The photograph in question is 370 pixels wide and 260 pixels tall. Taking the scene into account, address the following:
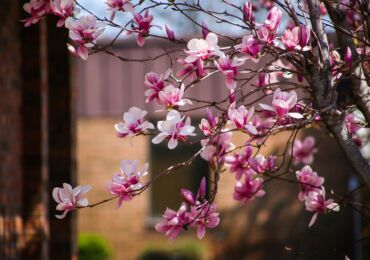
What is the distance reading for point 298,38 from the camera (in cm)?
303

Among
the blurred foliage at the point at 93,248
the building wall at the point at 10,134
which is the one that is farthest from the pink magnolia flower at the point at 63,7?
the blurred foliage at the point at 93,248

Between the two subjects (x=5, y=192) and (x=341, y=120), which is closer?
(x=341, y=120)

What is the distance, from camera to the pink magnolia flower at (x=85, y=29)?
10.5 ft

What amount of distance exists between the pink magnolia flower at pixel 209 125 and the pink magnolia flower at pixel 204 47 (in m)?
0.27

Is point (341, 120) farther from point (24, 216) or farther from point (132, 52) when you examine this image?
point (132, 52)

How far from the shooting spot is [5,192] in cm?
506

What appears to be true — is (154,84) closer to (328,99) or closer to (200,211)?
(200,211)

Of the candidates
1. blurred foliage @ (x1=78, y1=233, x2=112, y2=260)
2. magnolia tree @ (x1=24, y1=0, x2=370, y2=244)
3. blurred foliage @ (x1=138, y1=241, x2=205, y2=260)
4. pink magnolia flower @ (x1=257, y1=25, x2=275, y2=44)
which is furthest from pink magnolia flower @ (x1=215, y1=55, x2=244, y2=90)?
blurred foliage @ (x1=78, y1=233, x2=112, y2=260)

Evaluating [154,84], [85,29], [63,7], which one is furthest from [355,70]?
[63,7]

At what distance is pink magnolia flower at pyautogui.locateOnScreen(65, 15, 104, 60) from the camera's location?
319 cm

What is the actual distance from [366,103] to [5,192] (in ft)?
8.34

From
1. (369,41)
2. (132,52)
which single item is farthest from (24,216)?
(132,52)

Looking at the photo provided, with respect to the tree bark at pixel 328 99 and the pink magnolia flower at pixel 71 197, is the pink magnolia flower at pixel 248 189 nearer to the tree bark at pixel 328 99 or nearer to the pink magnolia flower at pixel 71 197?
the tree bark at pixel 328 99

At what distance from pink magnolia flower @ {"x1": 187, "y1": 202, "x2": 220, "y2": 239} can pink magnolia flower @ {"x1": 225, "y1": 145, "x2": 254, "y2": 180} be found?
48cm
